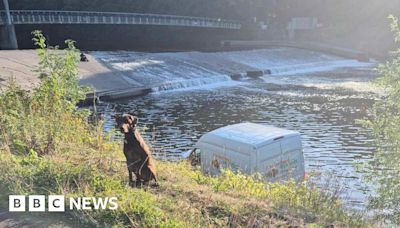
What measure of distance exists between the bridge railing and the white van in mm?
35285

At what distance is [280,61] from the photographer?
48.8 metres

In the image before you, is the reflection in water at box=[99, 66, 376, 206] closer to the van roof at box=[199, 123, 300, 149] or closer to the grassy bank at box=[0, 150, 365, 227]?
the van roof at box=[199, 123, 300, 149]

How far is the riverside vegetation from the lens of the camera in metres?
4.66

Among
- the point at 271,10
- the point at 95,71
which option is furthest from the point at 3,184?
the point at 271,10

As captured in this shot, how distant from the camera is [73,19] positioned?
149 ft

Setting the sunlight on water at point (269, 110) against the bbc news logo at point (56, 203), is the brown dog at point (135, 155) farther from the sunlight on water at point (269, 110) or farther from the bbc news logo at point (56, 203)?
the sunlight on water at point (269, 110)

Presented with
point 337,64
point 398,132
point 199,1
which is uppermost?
point 199,1

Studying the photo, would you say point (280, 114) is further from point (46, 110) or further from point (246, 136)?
point (46, 110)

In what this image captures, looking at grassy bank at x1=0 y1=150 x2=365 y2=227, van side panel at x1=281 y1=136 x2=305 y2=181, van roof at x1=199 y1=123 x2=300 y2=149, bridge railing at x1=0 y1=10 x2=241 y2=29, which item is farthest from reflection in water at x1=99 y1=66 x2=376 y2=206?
bridge railing at x1=0 y1=10 x2=241 y2=29

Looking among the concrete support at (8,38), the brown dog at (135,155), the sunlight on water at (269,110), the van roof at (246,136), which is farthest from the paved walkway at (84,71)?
the brown dog at (135,155)

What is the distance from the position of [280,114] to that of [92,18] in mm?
31024

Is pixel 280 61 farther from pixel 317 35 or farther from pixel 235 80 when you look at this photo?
Answer: pixel 317 35

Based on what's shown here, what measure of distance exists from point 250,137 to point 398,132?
3799 millimetres

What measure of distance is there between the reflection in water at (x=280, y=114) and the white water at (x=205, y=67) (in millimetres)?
1566
